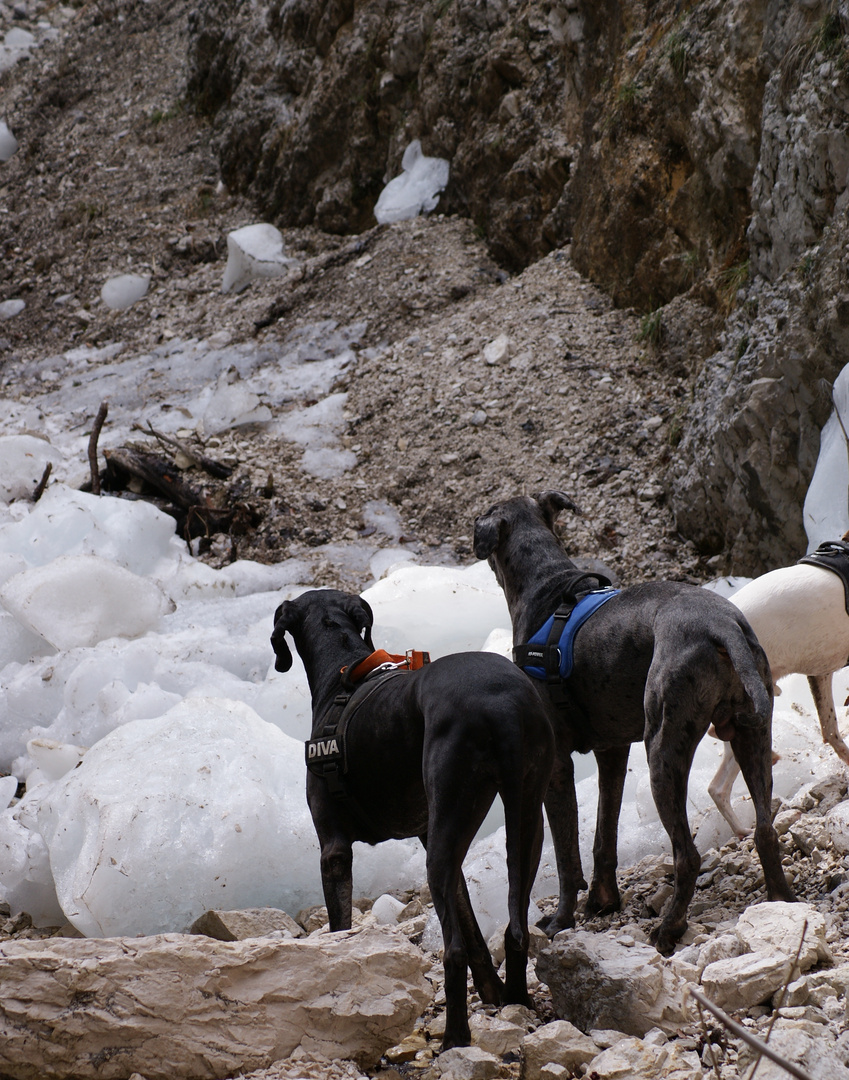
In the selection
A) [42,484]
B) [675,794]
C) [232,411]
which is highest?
[232,411]

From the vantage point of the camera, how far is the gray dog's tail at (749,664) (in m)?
2.58

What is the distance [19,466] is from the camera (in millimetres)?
7750

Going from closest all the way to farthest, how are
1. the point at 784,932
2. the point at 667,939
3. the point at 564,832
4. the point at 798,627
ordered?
the point at 784,932, the point at 667,939, the point at 564,832, the point at 798,627

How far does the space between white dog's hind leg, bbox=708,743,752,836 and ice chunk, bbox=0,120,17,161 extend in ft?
58.6

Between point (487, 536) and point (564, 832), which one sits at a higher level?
point (487, 536)

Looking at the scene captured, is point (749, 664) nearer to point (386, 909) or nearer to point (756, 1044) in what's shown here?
point (756, 1044)

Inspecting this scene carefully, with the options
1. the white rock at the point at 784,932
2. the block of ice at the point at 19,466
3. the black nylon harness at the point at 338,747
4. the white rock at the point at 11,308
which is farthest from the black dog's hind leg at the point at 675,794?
the white rock at the point at 11,308

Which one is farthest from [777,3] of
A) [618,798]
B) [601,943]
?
[601,943]

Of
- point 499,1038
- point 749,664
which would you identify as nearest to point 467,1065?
point 499,1038

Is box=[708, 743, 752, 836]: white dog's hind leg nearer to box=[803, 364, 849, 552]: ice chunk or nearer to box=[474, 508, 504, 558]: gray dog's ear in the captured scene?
box=[474, 508, 504, 558]: gray dog's ear

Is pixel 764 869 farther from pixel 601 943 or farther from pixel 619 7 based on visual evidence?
pixel 619 7

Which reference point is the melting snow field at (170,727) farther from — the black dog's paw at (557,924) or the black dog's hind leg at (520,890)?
the black dog's hind leg at (520,890)

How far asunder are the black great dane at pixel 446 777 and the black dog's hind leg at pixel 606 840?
0.72m

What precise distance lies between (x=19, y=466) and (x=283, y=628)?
17.5 ft
